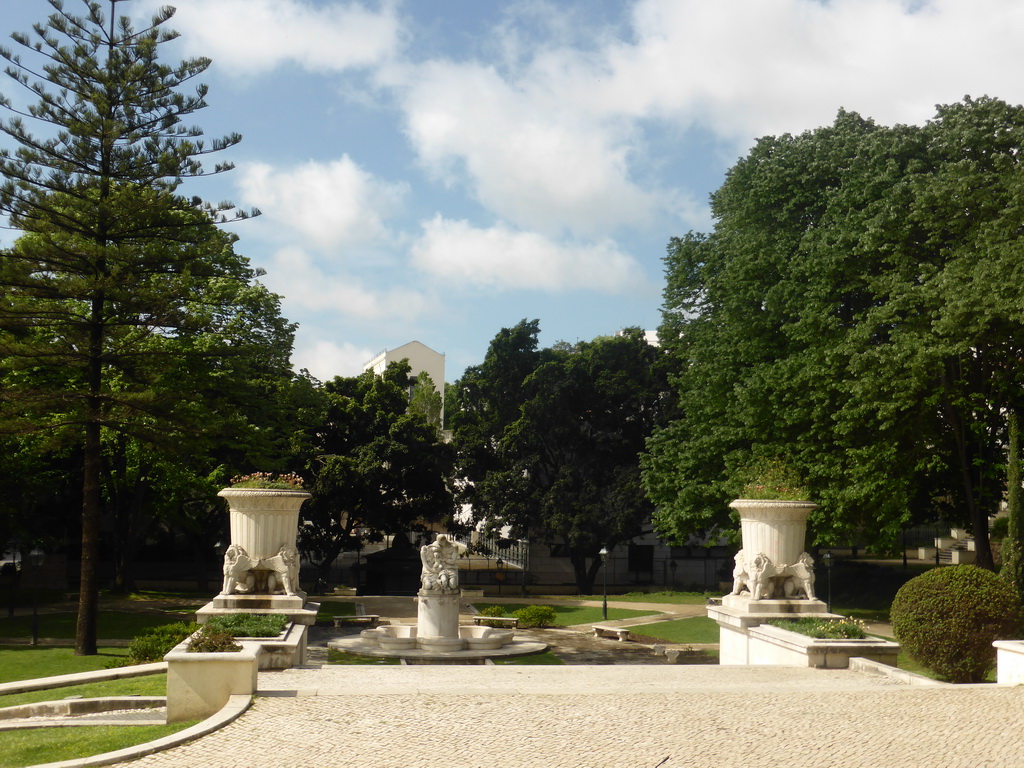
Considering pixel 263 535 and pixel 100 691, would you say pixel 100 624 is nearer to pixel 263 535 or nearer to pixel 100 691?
pixel 263 535

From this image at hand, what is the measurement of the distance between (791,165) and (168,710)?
21377 mm

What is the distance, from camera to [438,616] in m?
19.9

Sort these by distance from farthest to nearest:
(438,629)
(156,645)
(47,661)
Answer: (438,629), (47,661), (156,645)

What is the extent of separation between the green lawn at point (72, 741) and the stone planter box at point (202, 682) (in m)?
0.19

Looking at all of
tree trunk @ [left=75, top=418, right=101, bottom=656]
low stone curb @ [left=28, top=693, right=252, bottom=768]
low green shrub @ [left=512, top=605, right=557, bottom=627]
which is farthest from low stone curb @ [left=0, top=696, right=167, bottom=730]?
low green shrub @ [left=512, top=605, right=557, bottom=627]

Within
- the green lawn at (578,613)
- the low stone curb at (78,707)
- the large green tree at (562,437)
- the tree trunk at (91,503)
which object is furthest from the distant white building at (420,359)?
the low stone curb at (78,707)

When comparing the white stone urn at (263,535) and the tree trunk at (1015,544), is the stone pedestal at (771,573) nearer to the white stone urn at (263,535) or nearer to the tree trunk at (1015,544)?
the tree trunk at (1015,544)

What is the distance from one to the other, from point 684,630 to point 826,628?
12.3 m

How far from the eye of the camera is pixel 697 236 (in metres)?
30.4

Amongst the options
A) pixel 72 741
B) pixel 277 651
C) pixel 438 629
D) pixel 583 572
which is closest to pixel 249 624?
pixel 277 651

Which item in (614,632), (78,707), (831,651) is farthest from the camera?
(614,632)

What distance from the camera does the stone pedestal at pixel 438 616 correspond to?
782 inches

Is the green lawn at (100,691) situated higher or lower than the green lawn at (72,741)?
lower

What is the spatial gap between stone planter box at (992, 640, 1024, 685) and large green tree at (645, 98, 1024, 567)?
9.89 m
